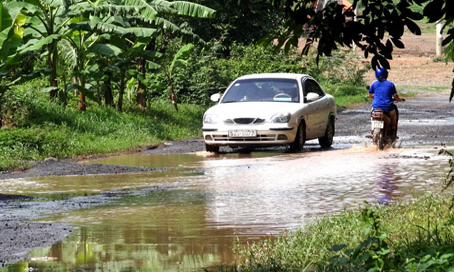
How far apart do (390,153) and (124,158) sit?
16.5 feet

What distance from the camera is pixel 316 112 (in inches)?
820

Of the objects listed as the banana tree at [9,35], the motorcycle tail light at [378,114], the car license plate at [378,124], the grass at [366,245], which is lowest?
the car license plate at [378,124]

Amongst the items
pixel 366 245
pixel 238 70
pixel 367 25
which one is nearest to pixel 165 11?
pixel 238 70

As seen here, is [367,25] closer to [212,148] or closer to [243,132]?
[243,132]

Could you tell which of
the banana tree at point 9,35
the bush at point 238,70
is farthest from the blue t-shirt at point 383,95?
the banana tree at point 9,35

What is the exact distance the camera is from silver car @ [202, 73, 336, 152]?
1927cm

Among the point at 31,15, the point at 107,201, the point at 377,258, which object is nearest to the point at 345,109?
the point at 31,15

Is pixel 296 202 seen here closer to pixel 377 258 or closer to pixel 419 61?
pixel 377 258

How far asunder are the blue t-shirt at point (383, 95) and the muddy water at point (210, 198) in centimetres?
92

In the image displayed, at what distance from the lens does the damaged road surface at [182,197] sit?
8695mm

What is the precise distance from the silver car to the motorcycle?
4.95 ft

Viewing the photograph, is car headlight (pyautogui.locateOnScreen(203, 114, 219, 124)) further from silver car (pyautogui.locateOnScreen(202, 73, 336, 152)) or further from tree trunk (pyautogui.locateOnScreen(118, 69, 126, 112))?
tree trunk (pyautogui.locateOnScreen(118, 69, 126, 112))

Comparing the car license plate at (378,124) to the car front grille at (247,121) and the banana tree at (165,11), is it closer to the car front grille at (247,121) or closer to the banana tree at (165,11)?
the car front grille at (247,121)

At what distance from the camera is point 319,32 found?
7352 millimetres
